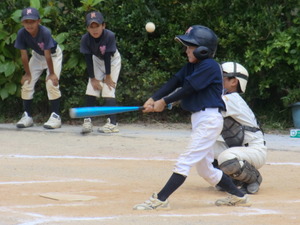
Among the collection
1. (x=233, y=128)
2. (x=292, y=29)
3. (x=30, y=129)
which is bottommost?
(x=30, y=129)

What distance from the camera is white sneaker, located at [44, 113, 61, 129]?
11867 millimetres

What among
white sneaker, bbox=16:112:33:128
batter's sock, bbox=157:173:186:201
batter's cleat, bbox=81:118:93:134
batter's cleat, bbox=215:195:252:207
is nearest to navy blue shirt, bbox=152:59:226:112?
batter's sock, bbox=157:173:186:201

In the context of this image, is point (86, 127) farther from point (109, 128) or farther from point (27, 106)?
point (27, 106)

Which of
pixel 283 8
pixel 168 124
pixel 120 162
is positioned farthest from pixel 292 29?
pixel 120 162

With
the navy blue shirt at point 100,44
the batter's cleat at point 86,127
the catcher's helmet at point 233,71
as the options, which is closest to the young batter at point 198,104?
the catcher's helmet at point 233,71

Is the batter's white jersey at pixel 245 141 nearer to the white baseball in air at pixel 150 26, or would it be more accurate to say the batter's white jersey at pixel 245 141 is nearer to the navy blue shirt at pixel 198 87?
the navy blue shirt at pixel 198 87

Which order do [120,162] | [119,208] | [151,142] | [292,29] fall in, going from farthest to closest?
[292,29]
[151,142]
[120,162]
[119,208]

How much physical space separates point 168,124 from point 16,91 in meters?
2.60

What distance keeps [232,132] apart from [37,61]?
5.39m

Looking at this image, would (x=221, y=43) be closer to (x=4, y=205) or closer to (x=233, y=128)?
(x=233, y=128)

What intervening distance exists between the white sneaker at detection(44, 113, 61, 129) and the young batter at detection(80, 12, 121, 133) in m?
0.53

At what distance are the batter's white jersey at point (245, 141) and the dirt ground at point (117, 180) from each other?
0.35 m

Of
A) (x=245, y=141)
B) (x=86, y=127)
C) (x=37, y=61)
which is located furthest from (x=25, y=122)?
(x=245, y=141)

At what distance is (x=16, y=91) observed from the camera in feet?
42.2
